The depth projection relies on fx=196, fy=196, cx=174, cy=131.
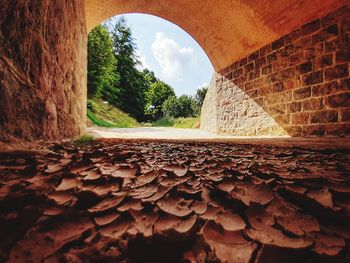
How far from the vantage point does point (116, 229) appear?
1.49 ft

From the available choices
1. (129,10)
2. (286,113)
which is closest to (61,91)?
(286,113)

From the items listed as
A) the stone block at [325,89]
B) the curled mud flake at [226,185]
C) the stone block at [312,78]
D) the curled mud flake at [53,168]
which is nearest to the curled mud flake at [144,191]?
the curled mud flake at [226,185]

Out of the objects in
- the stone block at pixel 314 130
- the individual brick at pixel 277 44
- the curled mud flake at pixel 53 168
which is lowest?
the curled mud flake at pixel 53 168

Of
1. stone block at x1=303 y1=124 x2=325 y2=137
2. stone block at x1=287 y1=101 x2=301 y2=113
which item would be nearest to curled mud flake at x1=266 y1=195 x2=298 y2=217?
stone block at x1=303 y1=124 x2=325 y2=137

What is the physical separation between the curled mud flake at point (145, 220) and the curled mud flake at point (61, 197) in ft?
0.63

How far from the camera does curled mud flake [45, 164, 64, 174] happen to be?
0.72m

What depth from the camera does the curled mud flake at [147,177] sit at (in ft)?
2.30

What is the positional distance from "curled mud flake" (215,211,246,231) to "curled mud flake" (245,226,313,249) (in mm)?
25

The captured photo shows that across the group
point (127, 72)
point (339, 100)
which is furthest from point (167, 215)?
point (127, 72)

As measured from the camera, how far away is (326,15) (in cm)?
304

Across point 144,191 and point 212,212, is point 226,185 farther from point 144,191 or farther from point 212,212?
point 144,191

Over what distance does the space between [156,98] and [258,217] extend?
76.9 ft

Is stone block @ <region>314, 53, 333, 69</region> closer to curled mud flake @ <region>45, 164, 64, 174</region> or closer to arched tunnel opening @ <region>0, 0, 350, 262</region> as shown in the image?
arched tunnel opening @ <region>0, 0, 350, 262</region>

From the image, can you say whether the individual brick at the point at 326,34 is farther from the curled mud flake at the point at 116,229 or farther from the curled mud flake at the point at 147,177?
the curled mud flake at the point at 116,229
